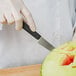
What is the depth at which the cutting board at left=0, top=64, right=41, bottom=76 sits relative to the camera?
3.05 feet

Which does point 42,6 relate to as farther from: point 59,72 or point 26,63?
point 59,72

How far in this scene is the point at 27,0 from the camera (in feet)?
3.17

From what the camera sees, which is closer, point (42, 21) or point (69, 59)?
point (69, 59)

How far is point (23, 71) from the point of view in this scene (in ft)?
3.12

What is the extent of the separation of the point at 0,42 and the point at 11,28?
69mm

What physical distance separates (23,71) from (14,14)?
0.26 m

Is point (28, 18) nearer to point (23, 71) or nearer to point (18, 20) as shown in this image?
point (18, 20)

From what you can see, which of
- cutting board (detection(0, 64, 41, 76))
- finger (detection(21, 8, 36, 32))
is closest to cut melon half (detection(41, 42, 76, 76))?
finger (detection(21, 8, 36, 32))

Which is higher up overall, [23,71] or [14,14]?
[14,14]

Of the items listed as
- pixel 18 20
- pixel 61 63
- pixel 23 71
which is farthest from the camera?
pixel 23 71

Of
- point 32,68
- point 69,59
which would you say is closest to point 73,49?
point 69,59

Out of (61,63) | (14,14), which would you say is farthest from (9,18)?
(61,63)

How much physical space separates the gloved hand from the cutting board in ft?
0.70

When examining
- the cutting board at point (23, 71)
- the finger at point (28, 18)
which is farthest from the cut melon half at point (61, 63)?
the cutting board at point (23, 71)
